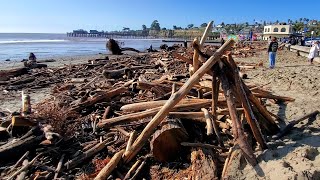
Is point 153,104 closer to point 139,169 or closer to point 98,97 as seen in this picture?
point 139,169

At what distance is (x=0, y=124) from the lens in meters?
7.10

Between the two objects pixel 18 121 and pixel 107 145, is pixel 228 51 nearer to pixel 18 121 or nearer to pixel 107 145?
pixel 107 145

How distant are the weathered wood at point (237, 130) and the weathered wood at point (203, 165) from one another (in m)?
0.51

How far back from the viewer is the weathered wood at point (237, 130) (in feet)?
15.8

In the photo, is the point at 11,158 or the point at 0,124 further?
the point at 0,124

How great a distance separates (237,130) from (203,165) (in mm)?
811

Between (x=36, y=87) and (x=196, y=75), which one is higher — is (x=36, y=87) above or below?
below

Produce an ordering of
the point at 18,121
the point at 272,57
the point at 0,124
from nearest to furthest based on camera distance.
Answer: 1. the point at 18,121
2. the point at 0,124
3. the point at 272,57

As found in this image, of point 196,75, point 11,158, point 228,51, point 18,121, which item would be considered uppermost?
point 228,51

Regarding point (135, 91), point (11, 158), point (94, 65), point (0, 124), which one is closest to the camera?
point (11, 158)

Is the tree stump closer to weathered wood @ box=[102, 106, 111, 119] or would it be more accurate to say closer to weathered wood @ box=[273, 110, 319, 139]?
weathered wood @ box=[273, 110, 319, 139]

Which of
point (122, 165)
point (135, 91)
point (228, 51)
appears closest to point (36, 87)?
point (135, 91)

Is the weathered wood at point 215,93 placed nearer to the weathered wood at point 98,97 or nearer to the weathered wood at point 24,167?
the weathered wood at point 24,167

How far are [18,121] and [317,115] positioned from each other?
6419 millimetres
